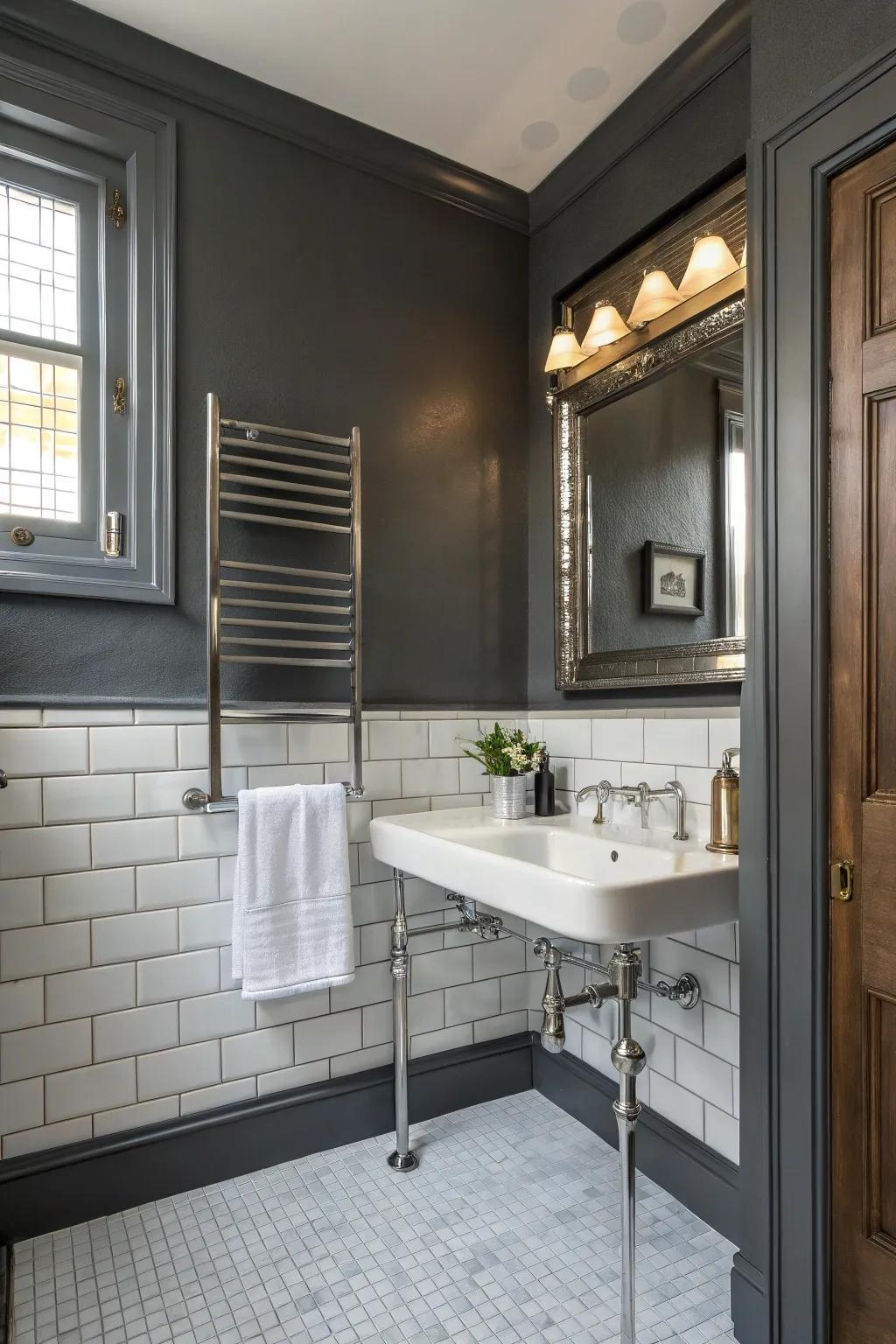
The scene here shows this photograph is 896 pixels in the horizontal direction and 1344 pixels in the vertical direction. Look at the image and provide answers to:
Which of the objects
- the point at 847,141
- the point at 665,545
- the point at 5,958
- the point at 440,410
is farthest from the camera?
the point at 440,410

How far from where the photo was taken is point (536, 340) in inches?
94.5

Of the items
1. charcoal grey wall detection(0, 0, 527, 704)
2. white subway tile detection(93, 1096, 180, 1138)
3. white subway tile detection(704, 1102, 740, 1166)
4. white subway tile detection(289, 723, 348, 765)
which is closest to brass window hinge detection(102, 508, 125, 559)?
charcoal grey wall detection(0, 0, 527, 704)

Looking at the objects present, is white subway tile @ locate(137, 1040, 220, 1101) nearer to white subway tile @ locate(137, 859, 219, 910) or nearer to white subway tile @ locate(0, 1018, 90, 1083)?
white subway tile @ locate(0, 1018, 90, 1083)

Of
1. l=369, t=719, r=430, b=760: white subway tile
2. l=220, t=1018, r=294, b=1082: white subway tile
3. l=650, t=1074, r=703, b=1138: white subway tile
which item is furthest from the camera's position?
l=369, t=719, r=430, b=760: white subway tile

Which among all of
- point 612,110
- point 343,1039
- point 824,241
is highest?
point 612,110

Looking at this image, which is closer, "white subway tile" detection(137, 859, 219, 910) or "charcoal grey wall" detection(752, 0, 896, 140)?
"charcoal grey wall" detection(752, 0, 896, 140)

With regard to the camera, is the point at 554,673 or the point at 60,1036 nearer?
the point at 60,1036

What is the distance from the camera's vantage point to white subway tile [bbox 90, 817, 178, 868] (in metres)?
1.76

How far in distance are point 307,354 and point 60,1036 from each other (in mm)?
1730

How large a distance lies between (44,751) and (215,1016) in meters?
0.75

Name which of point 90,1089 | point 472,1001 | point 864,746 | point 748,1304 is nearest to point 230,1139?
point 90,1089

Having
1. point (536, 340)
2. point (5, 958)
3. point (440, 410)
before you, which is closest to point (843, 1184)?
point (5, 958)

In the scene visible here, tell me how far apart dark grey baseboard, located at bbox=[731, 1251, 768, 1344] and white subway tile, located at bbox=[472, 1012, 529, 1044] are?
3.09 feet

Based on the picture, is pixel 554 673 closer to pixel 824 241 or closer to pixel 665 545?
pixel 665 545
